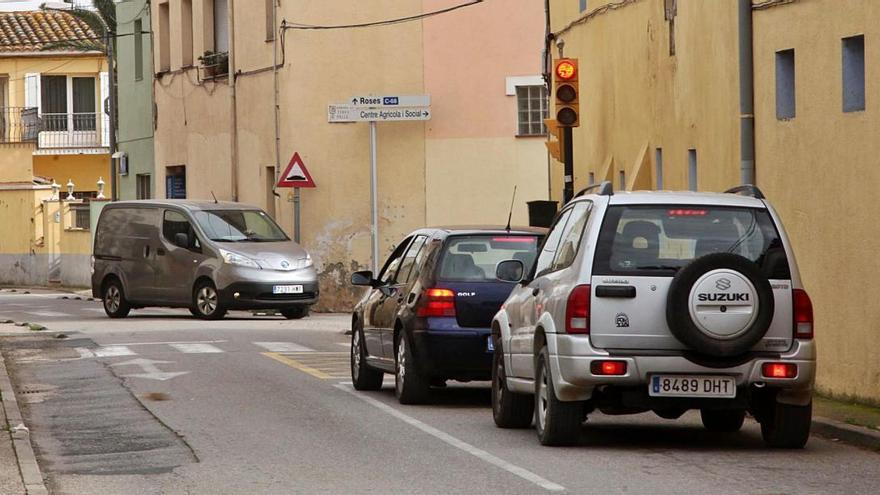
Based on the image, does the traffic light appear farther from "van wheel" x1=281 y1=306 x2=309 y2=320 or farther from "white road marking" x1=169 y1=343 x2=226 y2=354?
"van wheel" x1=281 y1=306 x2=309 y2=320

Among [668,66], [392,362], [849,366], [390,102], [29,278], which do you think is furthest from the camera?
[29,278]

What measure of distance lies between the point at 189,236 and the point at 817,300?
15.8 metres

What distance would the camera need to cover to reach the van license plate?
2884cm

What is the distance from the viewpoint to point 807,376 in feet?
37.2

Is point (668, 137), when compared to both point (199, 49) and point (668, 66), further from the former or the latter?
point (199, 49)

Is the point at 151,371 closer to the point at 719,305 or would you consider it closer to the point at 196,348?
the point at 196,348

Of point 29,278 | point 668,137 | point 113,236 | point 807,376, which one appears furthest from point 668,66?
point 29,278

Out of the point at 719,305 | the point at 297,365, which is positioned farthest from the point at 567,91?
the point at 719,305

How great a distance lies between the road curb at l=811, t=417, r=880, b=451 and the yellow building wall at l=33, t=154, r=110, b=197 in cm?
5496

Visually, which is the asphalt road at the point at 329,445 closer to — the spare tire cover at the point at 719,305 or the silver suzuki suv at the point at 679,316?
the silver suzuki suv at the point at 679,316

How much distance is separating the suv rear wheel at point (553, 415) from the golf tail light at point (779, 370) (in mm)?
1239

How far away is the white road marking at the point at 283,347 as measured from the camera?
2246cm

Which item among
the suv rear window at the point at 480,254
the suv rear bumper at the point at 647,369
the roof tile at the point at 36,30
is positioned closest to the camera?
the suv rear bumper at the point at 647,369

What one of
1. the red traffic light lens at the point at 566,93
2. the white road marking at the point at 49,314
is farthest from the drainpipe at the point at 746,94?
the white road marking at the point at 49,314
